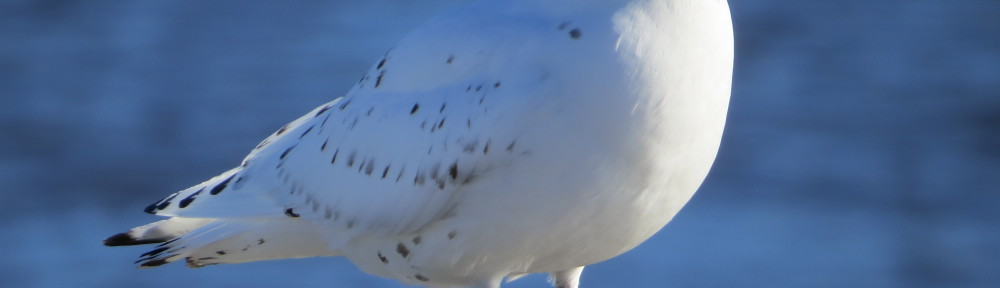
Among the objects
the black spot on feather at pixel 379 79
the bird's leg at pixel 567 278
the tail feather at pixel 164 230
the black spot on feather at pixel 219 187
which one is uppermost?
the black spot on feather at pixel 379 79

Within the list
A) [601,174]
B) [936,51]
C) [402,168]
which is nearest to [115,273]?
[402,168]

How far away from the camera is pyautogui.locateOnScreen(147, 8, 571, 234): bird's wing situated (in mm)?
3977

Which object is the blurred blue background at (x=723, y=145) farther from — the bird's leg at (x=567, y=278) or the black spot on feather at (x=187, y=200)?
the black spot on feather at (x=187, y=200)

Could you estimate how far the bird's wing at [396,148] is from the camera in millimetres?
3977

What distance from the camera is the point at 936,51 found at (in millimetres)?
9320

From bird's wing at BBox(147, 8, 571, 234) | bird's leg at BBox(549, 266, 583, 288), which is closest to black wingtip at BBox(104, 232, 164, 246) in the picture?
bird's wing at BBox(147, 8, 571, 234)

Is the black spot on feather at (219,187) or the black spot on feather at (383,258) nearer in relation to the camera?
the black spot on feather at (383,258)

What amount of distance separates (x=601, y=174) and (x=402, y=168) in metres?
0.59

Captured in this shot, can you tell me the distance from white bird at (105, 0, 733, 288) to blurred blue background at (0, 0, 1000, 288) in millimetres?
2156

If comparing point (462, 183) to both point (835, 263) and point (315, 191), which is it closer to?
point (315, 191)

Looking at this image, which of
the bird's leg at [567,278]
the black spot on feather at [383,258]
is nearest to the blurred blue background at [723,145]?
the bird's leg at [567,278]

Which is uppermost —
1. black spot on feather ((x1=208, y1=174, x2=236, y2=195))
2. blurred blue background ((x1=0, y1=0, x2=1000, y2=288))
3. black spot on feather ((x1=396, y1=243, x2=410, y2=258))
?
blurred blue background ((x1=0, y1=0, x2=1000, y2=288))

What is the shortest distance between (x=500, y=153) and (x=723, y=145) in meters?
4.26

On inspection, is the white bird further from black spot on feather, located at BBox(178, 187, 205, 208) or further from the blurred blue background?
the blurred blue background
